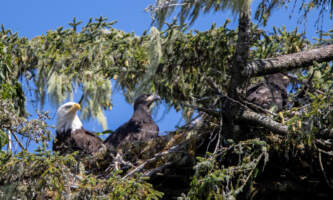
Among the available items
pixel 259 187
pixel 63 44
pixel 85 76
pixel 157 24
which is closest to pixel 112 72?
pixel 85 76

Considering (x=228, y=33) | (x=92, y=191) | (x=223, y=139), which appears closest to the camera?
(x=92, y=191)

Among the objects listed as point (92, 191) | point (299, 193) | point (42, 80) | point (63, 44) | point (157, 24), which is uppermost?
point (63, 44)

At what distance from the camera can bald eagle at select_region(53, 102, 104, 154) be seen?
Result: 22.1ft

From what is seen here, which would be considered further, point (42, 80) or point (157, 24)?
point (42, 80)

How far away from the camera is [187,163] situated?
5.03 meters

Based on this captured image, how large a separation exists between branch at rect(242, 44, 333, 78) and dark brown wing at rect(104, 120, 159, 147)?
2265 mm

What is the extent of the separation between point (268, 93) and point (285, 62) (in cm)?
102

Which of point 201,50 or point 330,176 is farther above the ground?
point 201,50

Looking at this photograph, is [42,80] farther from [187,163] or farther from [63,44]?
[187,163]

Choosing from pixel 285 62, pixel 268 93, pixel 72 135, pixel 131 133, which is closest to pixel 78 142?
pixel 72 135

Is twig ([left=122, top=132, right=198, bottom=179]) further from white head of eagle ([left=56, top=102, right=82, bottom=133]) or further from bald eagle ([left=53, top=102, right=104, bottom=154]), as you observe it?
white head of eagle ([left=56, top=102, right=82, bottom=133])

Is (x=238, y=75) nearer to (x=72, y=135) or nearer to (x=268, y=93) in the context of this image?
(x=268, y=93)

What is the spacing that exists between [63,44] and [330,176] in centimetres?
358

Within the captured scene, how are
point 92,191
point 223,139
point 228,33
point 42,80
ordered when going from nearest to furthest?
point 92,191 → point 223,139 → point 228,33 → point 42,80
